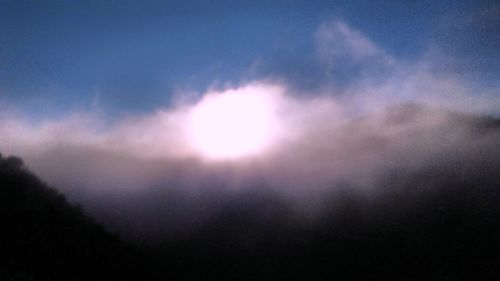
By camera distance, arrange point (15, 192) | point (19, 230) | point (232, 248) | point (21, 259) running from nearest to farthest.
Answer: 1. point (21, 259)
2. point (19, 230)
3. point (15, 192)
4. point (232, 248)

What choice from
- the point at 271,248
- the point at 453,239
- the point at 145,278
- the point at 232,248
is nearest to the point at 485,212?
the point at 453,239

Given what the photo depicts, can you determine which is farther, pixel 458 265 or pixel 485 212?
pixel 485 212

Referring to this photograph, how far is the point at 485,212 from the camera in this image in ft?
589

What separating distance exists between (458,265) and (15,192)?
120 m

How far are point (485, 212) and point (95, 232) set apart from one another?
14850 centimetres

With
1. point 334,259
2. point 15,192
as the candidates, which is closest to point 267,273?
point 334,259

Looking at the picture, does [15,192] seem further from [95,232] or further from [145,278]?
[145,278]

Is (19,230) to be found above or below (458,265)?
below

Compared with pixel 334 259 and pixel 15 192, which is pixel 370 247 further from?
pixel 15 192

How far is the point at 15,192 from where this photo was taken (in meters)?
65.9

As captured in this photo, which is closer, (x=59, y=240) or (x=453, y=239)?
(x=59, y=240)

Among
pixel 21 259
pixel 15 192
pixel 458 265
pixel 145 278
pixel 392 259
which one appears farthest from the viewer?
pixel 392 259

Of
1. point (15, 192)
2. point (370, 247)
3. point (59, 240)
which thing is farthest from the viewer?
point (370, 247)

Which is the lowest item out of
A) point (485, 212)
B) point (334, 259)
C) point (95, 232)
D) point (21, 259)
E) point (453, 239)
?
point (21, 259)
